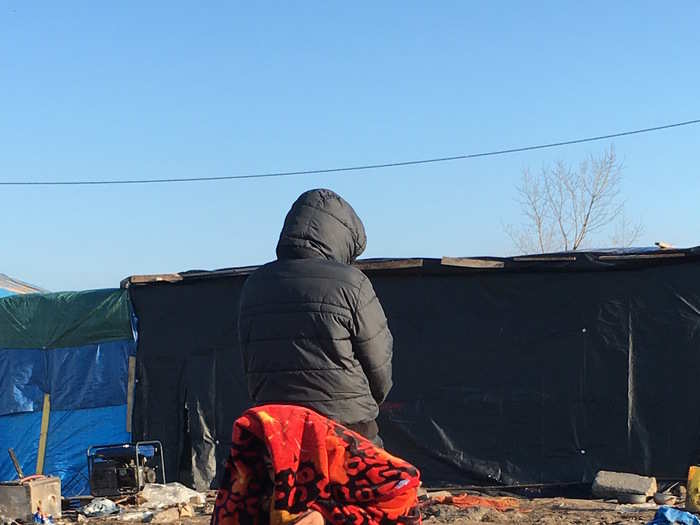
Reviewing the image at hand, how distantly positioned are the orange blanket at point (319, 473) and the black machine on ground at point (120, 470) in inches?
282

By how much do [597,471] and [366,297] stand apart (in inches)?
284

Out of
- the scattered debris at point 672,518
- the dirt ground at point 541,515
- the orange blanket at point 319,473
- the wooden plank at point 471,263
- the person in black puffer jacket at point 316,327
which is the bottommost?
the dirt ground at point 541,515

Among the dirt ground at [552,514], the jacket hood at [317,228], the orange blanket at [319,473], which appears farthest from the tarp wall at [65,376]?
the orange blanket at [319,473]

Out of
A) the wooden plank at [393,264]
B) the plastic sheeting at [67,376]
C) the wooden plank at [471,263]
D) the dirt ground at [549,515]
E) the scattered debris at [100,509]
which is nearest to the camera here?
the dirt ground at [549,515]

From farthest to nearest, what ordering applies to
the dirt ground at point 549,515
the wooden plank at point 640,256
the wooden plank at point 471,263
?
the wooden plank at point 471,263 < the wooden plank at point 640,256 < the dirt ground at point 549,515

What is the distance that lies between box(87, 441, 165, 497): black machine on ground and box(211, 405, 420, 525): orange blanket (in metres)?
7.16

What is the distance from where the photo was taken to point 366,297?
3162mm

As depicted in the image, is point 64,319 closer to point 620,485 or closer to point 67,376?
point 67,376

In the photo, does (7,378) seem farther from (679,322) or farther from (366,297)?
(366,297)

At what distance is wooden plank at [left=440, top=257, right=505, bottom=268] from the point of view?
10033mm

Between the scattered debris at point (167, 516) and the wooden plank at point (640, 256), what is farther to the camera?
the wooden plank at point (640, 256)

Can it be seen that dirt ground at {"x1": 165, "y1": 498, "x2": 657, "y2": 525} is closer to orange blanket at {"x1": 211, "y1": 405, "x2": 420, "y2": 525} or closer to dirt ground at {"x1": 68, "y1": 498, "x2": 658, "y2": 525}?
dirt ground at {"x1": 68, "y1": 498, "x2": 658, "y2": 525}

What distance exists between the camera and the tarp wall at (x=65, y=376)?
11.2m

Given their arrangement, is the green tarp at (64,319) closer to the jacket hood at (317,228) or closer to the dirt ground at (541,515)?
the dirt ground at (541,515)
